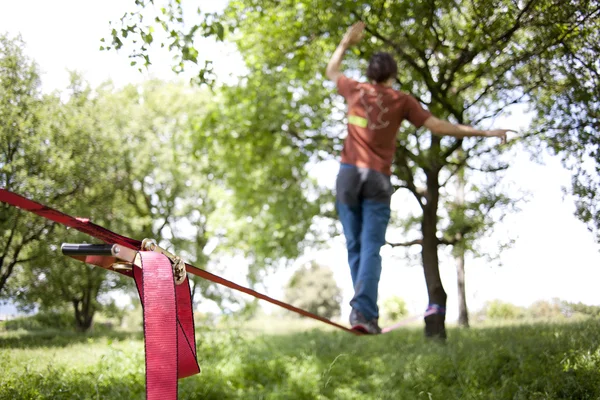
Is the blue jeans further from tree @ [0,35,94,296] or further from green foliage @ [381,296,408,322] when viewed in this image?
green foliage @ [381,296,408,322]

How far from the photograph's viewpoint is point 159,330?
199 cm

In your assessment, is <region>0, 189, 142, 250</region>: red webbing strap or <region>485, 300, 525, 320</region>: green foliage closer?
<region>0, 189, 142, 250</region>: red webbing strap

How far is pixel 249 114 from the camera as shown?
10.9 metres

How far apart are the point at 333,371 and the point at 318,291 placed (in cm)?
2650

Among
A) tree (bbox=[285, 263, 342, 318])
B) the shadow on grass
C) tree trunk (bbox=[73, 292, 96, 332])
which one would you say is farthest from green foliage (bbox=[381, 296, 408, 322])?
tree (bbox=[285, 263, 342, 318])

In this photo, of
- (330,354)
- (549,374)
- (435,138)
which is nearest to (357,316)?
(549,374)

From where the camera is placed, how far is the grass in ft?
14.1

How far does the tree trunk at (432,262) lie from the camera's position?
8.85 metres

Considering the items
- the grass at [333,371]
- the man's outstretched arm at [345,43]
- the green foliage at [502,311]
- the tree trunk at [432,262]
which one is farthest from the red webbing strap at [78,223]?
the green foliage at [502,311]

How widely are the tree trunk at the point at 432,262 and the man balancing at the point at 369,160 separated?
424 cm

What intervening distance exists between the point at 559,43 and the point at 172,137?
15.1 metres

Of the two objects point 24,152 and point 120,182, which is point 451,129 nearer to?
point 24,152

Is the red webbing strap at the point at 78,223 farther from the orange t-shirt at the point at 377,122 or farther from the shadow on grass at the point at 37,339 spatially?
the orange t-shirt at the point at 377,122

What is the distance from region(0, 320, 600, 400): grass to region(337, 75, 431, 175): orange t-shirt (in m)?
1.75
